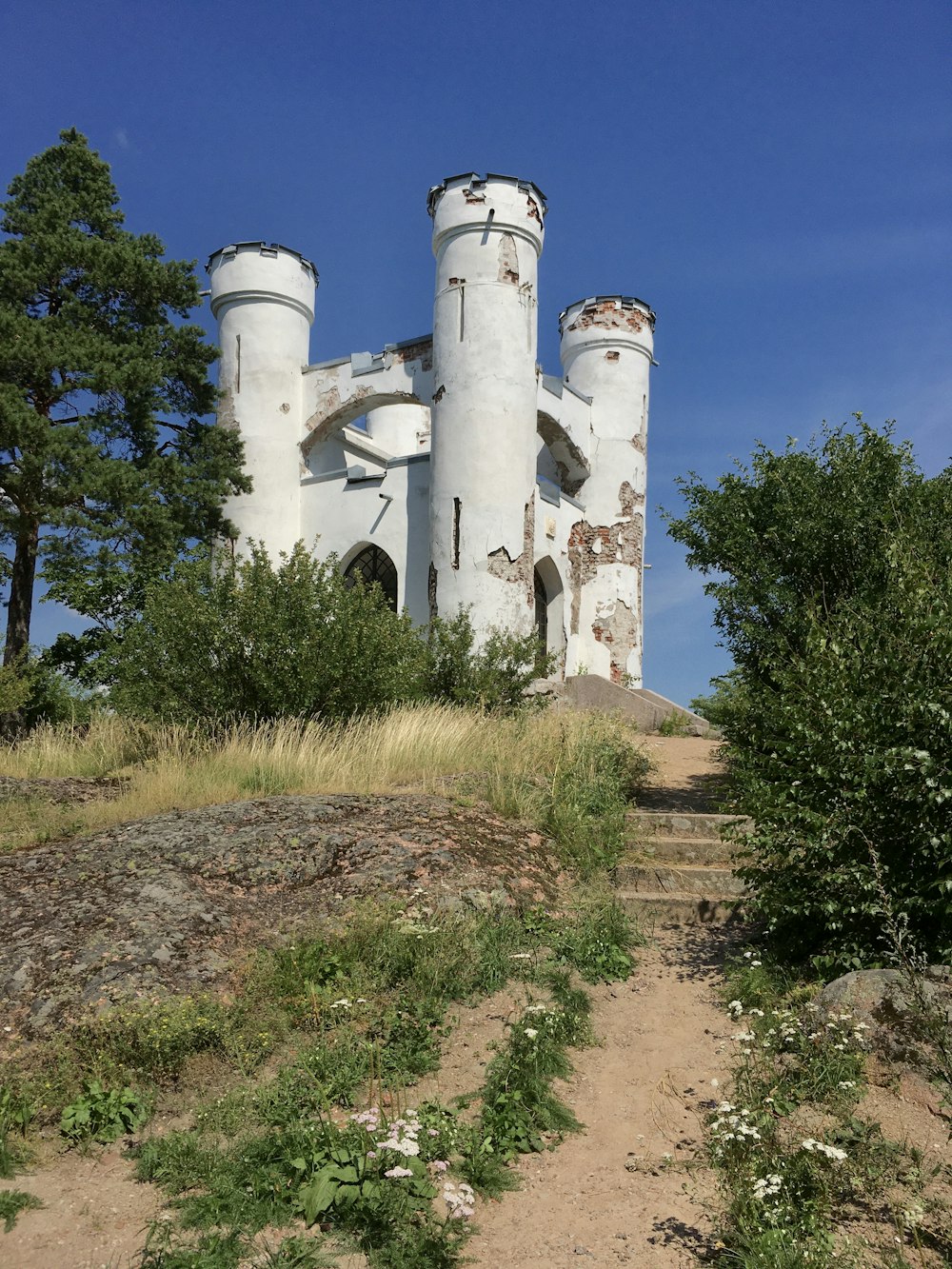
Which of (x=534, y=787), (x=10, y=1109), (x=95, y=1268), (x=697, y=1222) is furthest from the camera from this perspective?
(x=534, y=787)

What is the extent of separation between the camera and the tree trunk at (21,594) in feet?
63.3

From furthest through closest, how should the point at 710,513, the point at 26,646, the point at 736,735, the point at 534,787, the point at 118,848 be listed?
the point at 26,646, the point at 710,513, the point at 736,735, the point at 534,787, the point at 118,848

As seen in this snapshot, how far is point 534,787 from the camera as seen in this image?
9.99 m

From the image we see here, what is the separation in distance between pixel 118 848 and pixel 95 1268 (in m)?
3.97

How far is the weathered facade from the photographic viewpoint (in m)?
21.1

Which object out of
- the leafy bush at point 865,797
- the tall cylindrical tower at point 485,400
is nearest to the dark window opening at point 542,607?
the tall cylindrical tower at point 485,400

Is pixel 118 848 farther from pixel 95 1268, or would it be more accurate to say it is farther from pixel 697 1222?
pixel 697 1222

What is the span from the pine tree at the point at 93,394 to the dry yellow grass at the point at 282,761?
665 centimetres

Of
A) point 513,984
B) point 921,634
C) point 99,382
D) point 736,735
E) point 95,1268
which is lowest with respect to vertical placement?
point 95,1268

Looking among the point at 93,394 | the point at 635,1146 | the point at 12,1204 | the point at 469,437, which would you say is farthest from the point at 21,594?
the point at 635,1146

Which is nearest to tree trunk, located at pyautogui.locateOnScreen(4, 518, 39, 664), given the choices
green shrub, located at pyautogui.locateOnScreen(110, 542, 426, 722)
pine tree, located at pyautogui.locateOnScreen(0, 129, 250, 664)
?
pine tree, located at pyautogui.locateOnScreen(0, 129, 250, 664)

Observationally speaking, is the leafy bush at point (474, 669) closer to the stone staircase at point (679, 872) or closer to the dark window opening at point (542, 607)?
the stone staircase at point (679, 872)

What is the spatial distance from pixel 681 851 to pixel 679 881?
2.69 feet

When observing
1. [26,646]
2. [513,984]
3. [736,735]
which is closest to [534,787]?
[736,735]
